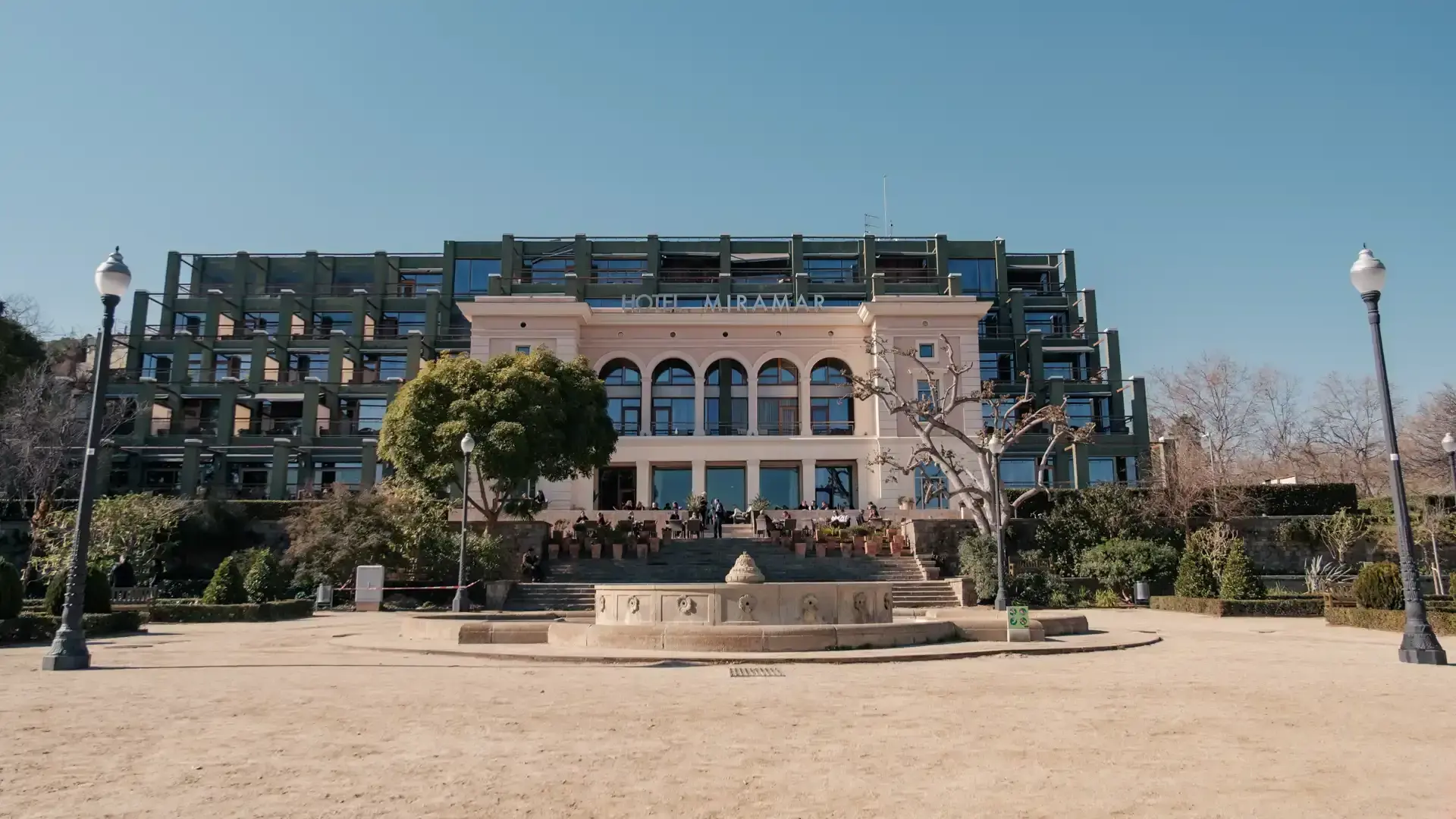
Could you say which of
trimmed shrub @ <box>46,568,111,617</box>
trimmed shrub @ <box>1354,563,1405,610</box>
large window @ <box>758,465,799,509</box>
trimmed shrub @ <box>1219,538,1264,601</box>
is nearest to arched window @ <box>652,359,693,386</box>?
large window @ <box>758,465,799,509</box>

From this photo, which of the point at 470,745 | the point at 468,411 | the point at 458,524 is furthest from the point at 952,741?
the point at 458,524

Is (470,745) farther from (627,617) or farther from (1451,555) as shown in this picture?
(1451,555)

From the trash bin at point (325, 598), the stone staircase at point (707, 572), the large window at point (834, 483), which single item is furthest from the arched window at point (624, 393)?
the trash bin at point (325, 598)

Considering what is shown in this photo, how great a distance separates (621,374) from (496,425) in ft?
51.7

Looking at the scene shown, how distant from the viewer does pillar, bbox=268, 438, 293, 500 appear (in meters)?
46.9

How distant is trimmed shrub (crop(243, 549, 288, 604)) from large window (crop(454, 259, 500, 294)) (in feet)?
102

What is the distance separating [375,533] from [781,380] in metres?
22.3

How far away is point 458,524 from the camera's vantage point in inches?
1320

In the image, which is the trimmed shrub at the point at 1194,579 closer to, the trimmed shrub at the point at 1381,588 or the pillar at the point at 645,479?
the trimmed shrub at the point at 1381,588

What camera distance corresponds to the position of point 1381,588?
65.1 feet

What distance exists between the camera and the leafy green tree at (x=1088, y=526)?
32594 millimetres

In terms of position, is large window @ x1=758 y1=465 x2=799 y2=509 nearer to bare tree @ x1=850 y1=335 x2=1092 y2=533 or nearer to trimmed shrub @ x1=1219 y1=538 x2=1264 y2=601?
bare tree @ x1=850 y1=335 x2=1092 y2=533

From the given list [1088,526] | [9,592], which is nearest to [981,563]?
[1088,526]

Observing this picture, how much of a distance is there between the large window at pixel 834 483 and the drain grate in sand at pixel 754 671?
30.9 meters
